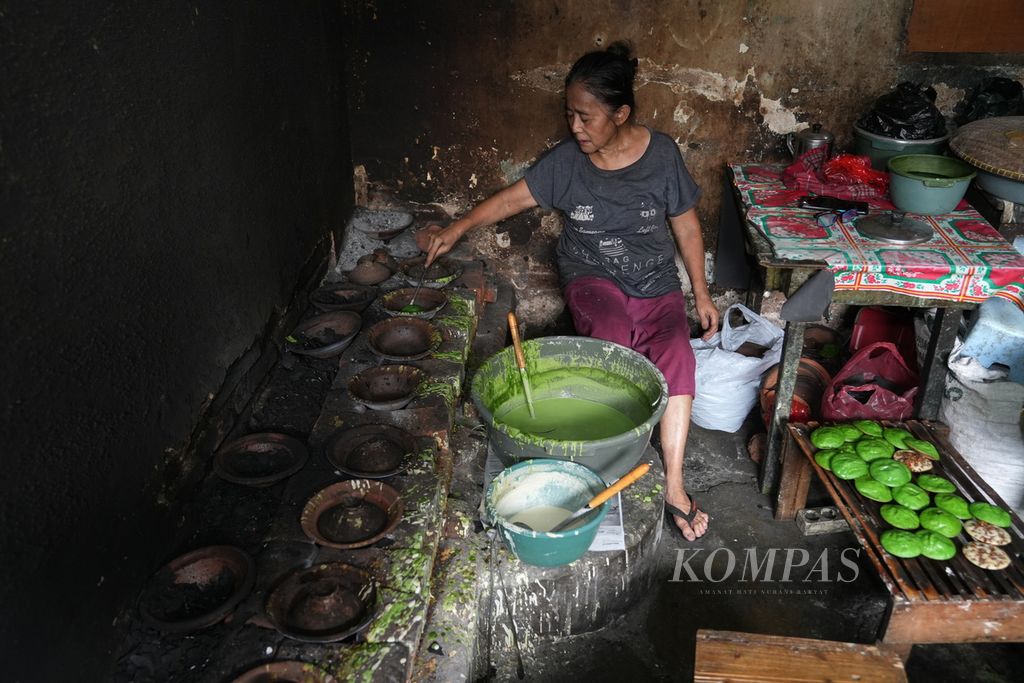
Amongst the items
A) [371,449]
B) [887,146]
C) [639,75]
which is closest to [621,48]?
[639,75]

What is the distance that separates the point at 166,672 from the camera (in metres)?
1.84

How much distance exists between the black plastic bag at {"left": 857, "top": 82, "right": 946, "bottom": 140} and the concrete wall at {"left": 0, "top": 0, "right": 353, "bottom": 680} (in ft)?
8.97

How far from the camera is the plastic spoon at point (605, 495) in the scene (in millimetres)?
2232

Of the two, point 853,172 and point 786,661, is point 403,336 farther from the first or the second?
point 853,172

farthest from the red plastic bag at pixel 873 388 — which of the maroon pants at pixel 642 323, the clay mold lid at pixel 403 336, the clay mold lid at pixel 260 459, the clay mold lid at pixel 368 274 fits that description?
the clay mold lid at pixel 260 459

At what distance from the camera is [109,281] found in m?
1.86

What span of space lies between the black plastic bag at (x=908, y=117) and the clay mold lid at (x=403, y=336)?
226 cm

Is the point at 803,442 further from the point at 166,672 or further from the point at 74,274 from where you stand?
the point at 74,274

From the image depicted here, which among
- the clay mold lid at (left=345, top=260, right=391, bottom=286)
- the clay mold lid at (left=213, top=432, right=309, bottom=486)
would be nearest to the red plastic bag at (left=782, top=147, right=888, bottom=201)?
the clay mold lid at (left=345, top=260, right=391, bottom=286)

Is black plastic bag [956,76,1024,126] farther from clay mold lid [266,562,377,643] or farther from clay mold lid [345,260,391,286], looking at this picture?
clay mold lid [266,562,377,643]

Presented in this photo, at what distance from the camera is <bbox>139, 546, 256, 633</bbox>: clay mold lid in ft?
6.22

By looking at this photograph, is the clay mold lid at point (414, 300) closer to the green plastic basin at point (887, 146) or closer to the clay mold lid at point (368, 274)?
the clay mold lid at point (368, 274)

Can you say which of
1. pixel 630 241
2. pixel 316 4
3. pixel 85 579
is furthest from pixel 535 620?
pixel 316 4

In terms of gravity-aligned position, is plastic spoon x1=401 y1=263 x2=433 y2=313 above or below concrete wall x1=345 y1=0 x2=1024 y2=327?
below
